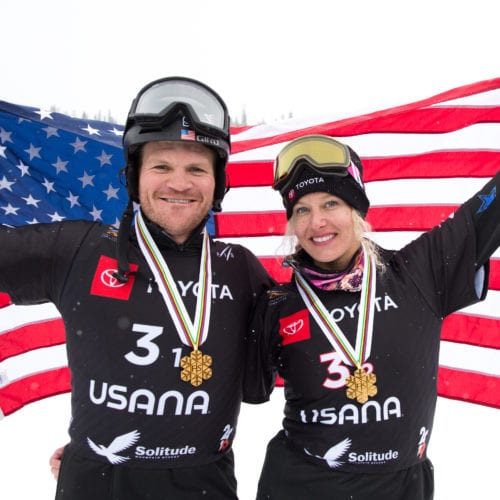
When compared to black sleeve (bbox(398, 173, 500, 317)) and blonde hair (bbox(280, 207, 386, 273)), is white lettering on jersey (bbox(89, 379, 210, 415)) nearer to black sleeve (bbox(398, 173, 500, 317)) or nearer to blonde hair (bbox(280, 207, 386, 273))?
blonde hair (bbox(280, 207, 386, 273))

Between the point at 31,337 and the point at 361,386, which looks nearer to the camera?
the point at 361,386

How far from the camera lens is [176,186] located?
2.57 meters

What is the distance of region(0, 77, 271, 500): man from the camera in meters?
2.29

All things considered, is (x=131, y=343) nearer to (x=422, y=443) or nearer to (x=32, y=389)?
(x=422, y=443)

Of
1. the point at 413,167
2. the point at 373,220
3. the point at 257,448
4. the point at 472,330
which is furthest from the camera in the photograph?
the point at 257,448

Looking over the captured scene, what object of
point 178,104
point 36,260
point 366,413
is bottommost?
point 366,413

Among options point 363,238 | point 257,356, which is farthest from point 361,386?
point 363,238

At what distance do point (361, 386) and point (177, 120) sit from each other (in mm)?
Answer: 1762

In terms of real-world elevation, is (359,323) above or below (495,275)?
below

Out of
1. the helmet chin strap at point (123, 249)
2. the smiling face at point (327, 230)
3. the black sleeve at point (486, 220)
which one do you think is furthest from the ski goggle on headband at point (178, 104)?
the black sleeve at point (486, 220)

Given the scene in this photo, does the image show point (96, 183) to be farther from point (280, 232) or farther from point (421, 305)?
point (421, 305)

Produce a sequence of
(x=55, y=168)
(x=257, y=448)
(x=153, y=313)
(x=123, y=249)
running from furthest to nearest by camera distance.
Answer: (x=257, y=448) → (x=55, y=168) → (x=123, y=249) → (x=153, y=313)

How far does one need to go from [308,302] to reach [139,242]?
101 centimetres

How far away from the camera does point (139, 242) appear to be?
2.59 m
